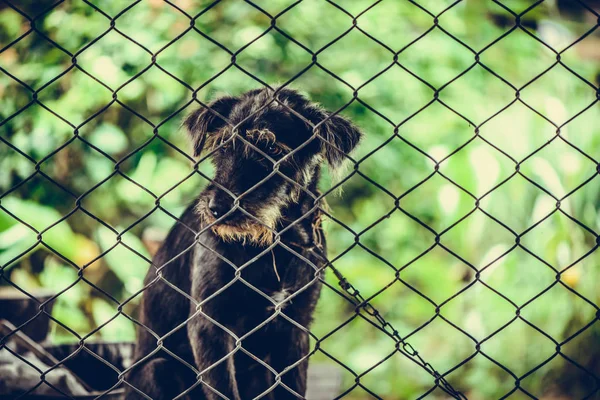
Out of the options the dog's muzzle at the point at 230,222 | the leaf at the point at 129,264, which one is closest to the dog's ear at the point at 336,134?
the dog's muzzle at the point at 230,222

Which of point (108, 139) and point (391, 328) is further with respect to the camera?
point (108, 139)

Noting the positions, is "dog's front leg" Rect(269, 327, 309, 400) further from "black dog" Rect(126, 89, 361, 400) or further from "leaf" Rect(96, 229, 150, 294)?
"leaf" Rect(96, 229, 150, 294)

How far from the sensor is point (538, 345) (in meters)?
5.19

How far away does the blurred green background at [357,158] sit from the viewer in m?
4.74

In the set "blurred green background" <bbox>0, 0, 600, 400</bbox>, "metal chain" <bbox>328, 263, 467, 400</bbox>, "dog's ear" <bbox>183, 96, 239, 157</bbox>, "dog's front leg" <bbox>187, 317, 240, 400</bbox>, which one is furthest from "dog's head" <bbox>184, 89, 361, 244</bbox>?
"blurred green background" <bbox>0, 0, 600, 400</bbox>

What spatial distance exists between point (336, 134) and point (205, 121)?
61cm

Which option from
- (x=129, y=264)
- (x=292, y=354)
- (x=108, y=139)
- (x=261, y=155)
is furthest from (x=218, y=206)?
(x=108, y=139)

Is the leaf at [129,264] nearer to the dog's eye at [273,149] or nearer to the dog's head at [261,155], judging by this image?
the dog's head at [261,155]

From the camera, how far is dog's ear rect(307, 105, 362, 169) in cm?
278

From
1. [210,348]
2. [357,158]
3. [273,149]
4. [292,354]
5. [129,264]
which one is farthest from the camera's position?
[129,264]

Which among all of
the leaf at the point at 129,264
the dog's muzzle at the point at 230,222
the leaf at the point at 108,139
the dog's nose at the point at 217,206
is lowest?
the leaf at the point at 129,264

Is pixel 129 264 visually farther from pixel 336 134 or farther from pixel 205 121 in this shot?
pixel 336 134

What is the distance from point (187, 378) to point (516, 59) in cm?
448

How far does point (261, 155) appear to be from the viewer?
2.81 metres
